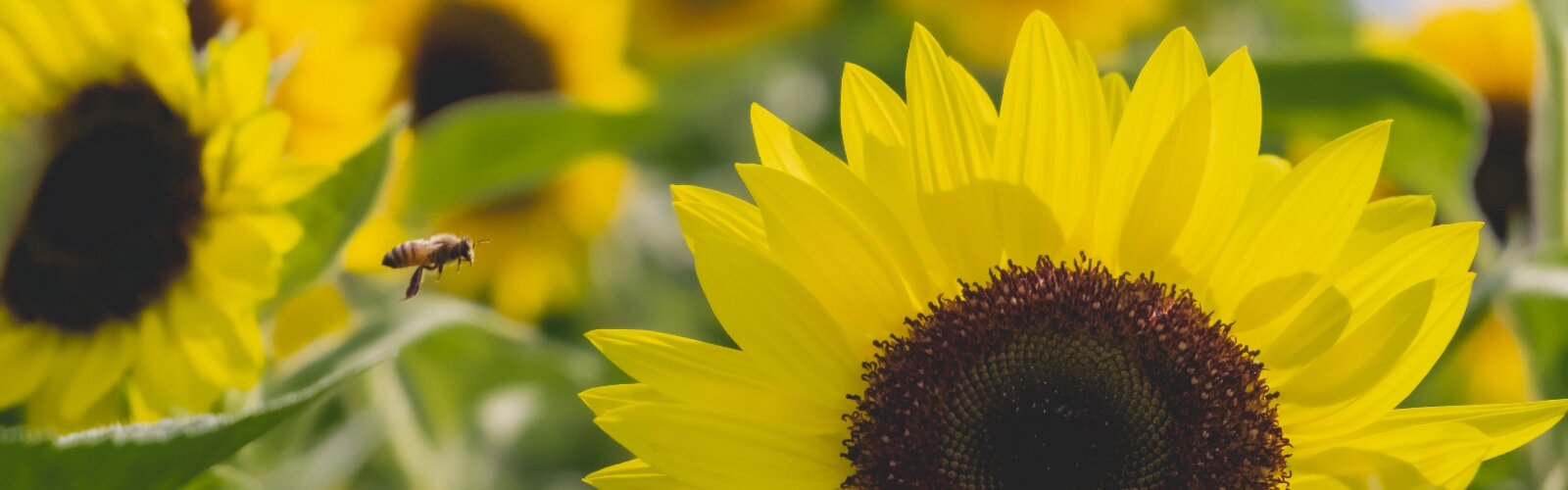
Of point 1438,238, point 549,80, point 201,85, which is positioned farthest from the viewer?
point 549,80

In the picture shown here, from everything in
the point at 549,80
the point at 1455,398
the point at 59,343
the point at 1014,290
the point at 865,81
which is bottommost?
the point at 1455,398

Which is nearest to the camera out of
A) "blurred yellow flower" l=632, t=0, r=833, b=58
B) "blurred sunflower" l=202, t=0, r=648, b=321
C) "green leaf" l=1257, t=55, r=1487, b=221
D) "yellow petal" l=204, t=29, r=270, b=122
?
"yellow petal" l=204, t=29, r=270, b=122


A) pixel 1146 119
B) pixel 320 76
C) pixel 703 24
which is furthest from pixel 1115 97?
pixel 703 24

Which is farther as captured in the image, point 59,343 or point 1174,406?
point 59,343

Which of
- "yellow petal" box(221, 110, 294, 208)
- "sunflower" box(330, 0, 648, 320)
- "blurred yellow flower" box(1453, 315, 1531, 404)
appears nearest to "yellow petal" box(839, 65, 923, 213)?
"yellow petal" box(221, 110, 294, 208)

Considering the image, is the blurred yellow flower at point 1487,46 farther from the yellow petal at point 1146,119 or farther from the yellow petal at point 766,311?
the yellow petal at point 766,311

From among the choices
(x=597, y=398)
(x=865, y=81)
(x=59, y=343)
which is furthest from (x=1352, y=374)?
(x=59, y=343)

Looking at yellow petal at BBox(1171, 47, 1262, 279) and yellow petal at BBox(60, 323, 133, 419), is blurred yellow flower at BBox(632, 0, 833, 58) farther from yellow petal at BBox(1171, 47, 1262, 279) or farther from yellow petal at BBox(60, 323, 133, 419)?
yellow petal at BBox(1171, 47, 1262, 279)

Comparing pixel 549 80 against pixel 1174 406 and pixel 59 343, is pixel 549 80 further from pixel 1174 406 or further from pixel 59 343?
pixel 1174 406

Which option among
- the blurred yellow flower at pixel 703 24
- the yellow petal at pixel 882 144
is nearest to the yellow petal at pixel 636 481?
the yellow petal at pixel 882 144
